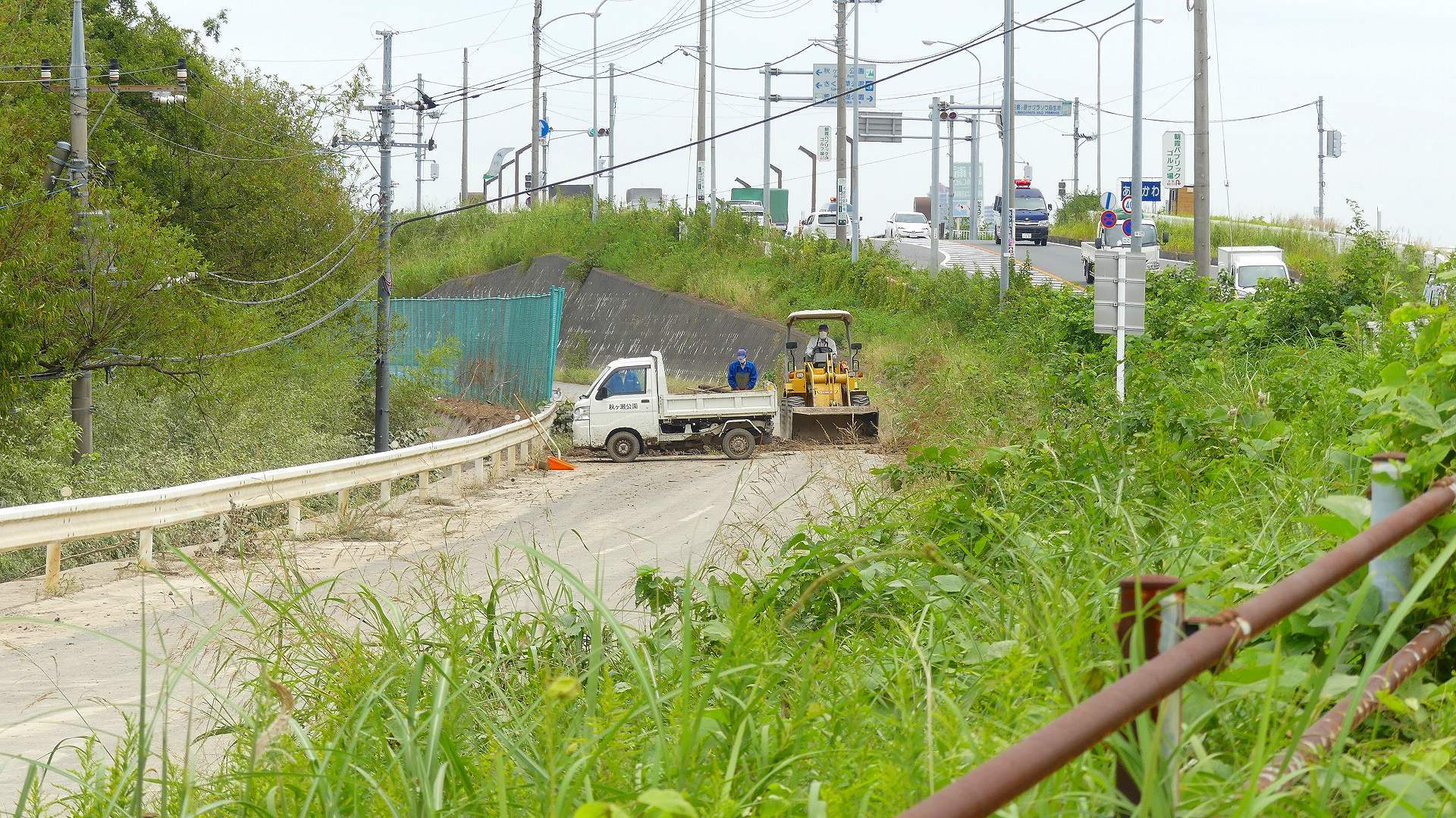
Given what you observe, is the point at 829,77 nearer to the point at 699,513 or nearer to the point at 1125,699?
the point at 699,513

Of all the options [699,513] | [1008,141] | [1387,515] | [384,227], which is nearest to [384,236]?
[384,227]

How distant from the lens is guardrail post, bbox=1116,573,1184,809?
2.18 metres

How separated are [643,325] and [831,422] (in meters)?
26.4

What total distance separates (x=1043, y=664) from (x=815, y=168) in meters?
96.8

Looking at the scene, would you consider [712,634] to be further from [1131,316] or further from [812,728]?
[1131,316]

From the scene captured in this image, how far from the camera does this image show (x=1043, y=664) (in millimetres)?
3723

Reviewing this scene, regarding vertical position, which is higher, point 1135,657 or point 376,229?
point 376,229

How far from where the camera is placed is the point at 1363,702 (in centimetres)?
293

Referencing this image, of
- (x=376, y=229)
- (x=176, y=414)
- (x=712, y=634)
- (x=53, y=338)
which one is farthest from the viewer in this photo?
(x=376, y=229)

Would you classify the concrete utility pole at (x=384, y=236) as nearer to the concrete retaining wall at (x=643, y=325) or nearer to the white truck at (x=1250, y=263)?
the concrete retaining wall at (x=643, y=325)

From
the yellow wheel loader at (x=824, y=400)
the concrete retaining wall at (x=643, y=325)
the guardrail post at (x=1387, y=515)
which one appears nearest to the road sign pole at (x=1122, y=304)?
the yellow wheel loader at (x=824, y=400)

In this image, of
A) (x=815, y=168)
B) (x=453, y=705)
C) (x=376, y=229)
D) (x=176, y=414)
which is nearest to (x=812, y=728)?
(x=453, y=705)

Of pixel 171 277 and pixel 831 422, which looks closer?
pixel 171 277

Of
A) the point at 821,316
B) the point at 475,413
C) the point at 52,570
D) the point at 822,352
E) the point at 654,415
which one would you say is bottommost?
the point at 52,570
